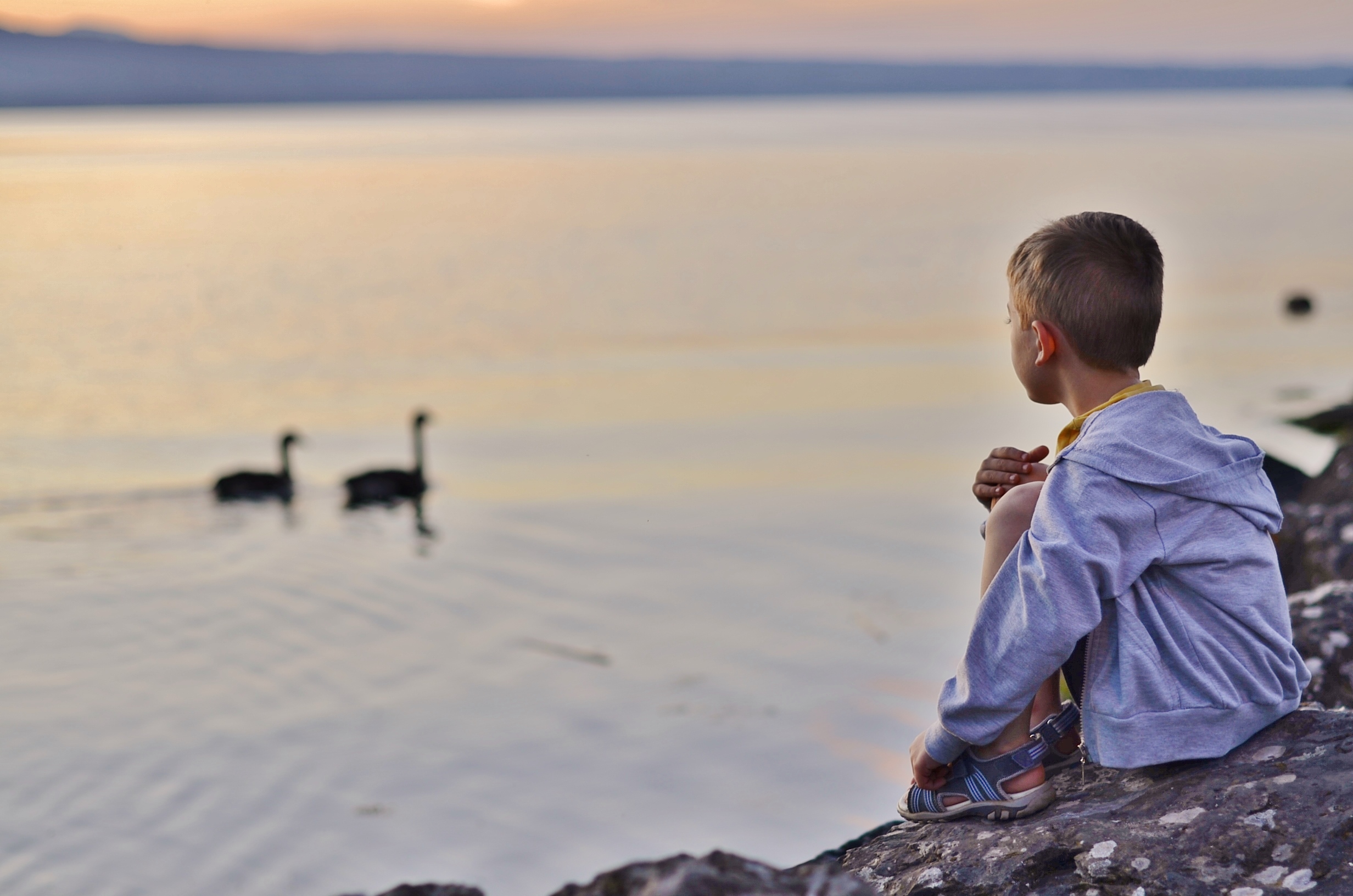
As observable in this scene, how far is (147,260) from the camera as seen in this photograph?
2873 centimetres

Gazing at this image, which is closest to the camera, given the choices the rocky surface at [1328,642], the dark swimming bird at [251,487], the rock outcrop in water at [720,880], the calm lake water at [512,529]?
the rock outcrop in water at [720,880]

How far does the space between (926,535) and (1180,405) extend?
24.2ft

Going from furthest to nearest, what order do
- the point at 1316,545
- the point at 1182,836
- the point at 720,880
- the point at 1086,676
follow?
the point at 1316,545 < the point at 1086,676 < the point at 1182,836 < the point at 720,880

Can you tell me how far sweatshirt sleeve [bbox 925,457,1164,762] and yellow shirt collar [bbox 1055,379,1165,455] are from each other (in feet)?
0.56

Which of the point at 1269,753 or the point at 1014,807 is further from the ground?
the point at 1269,753

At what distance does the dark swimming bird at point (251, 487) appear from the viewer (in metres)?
12.3

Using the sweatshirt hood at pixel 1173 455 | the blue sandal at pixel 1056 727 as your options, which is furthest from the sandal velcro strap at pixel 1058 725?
the sweatshirt hood at pixel 1173 455

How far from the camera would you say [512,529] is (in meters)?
11.0

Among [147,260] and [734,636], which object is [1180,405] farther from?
[147,260]

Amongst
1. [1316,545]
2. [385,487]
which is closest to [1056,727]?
[1316,545]

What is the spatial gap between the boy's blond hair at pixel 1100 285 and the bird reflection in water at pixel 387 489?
978 centimetres

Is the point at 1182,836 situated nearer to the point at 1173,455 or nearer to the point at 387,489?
the point at 1173,455

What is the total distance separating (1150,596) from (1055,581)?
28 cm

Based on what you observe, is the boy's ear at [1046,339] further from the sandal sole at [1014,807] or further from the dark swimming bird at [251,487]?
the dark swimming bird at [251,487]
